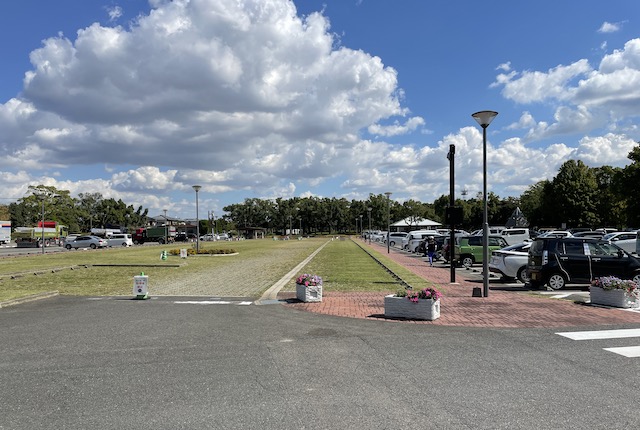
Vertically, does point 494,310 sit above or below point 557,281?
below

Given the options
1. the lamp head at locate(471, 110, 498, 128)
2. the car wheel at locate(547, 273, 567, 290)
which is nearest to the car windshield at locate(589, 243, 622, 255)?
the car wheel at locate(547, 273, 567, 290)

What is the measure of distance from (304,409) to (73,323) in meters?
6.83

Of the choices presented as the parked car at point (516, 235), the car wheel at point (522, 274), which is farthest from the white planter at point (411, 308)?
the parked car at point (516, 235)

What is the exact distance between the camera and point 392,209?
137 meters

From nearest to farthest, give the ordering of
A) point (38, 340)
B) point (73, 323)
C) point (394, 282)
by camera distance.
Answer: point (38, 340)
point (73, 323)
point (394, 282)

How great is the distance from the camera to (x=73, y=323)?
31.4 ft

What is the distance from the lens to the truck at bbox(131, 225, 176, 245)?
82787mm

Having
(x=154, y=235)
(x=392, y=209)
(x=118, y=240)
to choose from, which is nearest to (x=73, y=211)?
(x=154, y=235)

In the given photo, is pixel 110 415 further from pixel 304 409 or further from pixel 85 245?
pixel 85 245

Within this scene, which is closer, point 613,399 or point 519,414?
point 519,414

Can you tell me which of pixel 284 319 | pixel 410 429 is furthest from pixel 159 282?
pixel 410 429

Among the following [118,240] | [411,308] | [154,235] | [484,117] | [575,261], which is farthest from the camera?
[154,235]

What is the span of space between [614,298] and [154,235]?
8423 centimetres

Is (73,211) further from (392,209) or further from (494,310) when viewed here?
(494,310)
